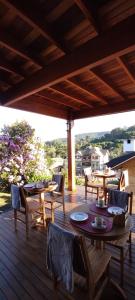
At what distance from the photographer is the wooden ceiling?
4.92 ft

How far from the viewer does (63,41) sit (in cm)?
197

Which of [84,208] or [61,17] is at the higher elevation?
[61,17]

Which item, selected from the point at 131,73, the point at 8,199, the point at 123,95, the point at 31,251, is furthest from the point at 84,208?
the point at 8,199

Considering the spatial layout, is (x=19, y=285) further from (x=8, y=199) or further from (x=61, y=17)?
(x=8, y=199)

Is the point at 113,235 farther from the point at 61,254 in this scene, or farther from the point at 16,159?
the point at 16,159

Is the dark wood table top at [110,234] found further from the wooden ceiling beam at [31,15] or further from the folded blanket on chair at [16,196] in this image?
the wooden ceiling beam at [31,15]

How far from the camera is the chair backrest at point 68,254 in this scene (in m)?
1.36

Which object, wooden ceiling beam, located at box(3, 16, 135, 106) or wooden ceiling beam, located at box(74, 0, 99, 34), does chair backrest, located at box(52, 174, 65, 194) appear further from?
wooden ceiling beam, located at box(74, 0, 99, 34)

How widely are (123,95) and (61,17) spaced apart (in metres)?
2.75

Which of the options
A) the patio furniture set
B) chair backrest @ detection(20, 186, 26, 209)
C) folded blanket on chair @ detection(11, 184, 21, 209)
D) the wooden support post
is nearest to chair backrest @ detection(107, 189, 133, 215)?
the patio furniture set

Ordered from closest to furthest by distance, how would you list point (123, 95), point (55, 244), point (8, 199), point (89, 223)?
point (55, 244), point (89, 223), point (123, 95), point (8, 199)

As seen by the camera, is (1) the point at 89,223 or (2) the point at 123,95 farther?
(2) the point at 123,95

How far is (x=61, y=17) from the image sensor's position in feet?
5.43

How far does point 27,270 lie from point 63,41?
2.85 m
